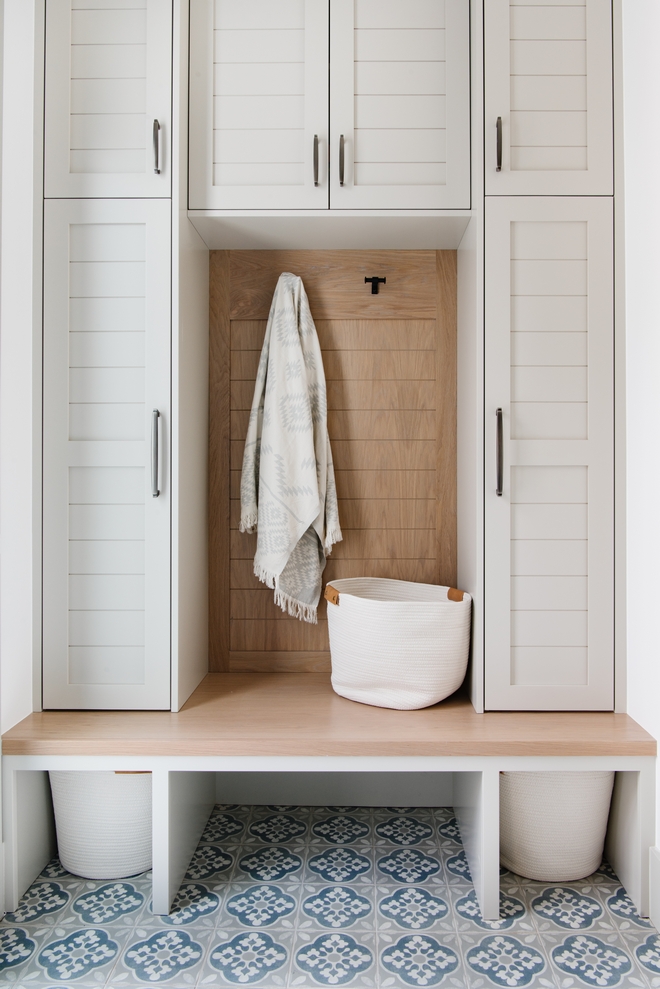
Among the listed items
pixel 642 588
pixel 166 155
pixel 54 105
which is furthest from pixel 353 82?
pixel 642 588

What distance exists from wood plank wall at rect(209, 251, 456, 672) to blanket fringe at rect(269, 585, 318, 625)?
0.14 metres

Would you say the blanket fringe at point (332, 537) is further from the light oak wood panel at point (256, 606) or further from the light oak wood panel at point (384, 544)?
the light oak wood panel at point (256, 606)

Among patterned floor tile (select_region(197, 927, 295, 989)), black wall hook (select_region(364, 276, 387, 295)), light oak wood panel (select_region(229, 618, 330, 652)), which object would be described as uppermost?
black wall hook (select_region(364, 276, 387, 295))

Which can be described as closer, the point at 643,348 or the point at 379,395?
the point at 643,348

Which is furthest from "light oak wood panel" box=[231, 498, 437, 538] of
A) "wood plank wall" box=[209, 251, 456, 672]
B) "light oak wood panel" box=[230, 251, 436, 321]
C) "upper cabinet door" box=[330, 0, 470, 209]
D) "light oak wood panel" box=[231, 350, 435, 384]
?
"upper cabinet door" box=[330, 0, 470, 209]

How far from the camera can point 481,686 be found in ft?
5.82

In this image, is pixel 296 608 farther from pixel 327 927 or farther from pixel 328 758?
pixel 327 927

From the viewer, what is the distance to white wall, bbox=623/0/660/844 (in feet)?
5.23

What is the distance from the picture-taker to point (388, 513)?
217cm

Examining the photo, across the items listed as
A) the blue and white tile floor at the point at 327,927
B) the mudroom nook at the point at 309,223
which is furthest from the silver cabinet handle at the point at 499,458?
the blue and white tile floor at the point at 327,927

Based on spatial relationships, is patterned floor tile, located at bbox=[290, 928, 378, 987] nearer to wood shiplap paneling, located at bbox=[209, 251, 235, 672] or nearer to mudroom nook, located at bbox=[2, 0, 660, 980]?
mudroom nook, located at bbox=[2, 0, 660, 980]

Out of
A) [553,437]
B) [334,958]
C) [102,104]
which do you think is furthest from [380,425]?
[334,958]

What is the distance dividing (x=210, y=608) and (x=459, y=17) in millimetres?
1900

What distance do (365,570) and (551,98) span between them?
1455mm
